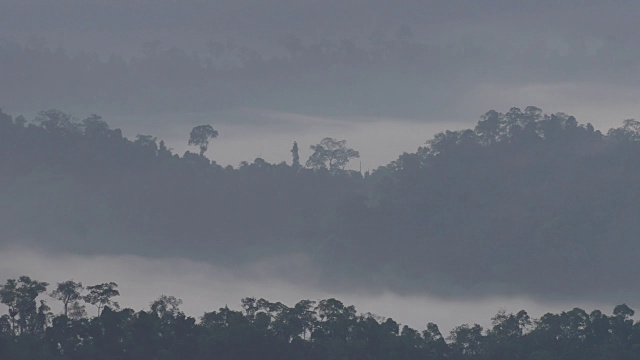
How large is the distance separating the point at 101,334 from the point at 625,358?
41367 mm

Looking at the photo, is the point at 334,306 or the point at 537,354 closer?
the point at 537,354

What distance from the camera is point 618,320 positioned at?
16775cm

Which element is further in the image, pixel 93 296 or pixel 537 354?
pixel 93 296

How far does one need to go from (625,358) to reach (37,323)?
4701cm

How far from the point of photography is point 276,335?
164625 mm

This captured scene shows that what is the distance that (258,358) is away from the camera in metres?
162

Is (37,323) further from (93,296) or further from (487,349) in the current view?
(487,349)

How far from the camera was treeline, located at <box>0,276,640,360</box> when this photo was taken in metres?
161

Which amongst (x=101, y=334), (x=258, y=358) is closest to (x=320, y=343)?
(x=258, y=358)

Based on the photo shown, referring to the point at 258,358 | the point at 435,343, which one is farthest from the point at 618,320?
the point at 258,358

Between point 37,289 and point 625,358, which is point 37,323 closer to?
point 37,289

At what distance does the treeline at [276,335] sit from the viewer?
527 feet

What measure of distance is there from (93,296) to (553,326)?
1481 inches

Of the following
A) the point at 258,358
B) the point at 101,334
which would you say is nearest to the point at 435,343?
the point at 258,358
